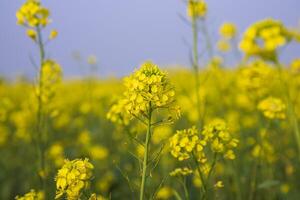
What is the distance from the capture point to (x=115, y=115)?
3.34 metres

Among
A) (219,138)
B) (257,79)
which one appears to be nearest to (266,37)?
(257,79)

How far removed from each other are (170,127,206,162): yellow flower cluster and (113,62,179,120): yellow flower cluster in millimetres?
251

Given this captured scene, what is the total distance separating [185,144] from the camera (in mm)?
2139

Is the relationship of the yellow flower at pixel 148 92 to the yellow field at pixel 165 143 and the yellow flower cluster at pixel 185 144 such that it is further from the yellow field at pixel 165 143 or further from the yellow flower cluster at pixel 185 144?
the yellow flower cluster at pixel 185 144

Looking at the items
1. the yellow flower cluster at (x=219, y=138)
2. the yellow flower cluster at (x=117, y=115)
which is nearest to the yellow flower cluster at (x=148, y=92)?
the yellow flower cluster at (x=219, y=138)

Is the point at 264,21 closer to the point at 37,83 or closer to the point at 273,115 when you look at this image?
the point at 273,115

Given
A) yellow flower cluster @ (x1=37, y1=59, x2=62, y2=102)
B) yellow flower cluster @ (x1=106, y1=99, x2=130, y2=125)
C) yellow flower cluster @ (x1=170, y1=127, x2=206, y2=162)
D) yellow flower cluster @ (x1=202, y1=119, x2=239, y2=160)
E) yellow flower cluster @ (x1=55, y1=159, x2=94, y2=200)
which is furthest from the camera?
yellow flower cluster @ (x1=37, y1=59, x2=62, y2=102)

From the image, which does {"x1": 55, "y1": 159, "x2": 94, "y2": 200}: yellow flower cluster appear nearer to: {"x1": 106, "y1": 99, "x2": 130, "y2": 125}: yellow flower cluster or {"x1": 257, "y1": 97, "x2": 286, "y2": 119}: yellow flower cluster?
{"x1": 106, "y1": 99, "x2": 130, "y2": 125}: yellow flower cluster

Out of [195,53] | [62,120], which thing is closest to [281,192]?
[195,53]

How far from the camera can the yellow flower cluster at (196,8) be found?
3.70 meters

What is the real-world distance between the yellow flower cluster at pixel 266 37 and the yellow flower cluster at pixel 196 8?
0.49 metres

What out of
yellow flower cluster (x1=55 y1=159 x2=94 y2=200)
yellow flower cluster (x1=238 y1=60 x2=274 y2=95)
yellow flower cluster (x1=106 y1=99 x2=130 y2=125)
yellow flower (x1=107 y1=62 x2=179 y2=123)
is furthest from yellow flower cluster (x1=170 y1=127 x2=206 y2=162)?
yellow flower cluster (x1=238 y1=60 x2=274 y2=95)

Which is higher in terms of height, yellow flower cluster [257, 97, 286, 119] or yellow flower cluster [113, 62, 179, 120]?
yellow flower cluster [113, 62, 179, 120]

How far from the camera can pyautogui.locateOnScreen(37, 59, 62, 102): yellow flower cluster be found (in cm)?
403
